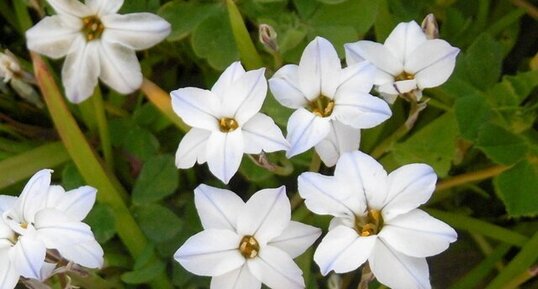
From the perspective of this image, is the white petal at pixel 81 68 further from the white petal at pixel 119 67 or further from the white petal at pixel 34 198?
the white petal at pixel 34 198

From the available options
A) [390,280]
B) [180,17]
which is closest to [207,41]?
[180,17]

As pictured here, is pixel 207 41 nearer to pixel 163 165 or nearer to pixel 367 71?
pixel 163 165

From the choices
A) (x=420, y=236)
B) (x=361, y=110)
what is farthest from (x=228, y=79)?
(x=420, y=236)

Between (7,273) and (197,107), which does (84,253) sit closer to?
(7,273)

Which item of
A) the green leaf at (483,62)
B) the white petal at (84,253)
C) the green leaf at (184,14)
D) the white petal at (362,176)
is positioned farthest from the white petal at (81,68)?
the green leaf at (483,62)

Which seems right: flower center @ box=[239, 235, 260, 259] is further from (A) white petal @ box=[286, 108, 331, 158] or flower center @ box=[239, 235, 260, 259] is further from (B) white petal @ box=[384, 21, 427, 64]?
(B) white petal @ box=[384, 21, 427, 64]

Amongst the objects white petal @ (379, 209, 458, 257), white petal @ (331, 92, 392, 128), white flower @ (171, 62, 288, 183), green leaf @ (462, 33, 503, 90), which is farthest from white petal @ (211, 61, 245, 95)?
green leaf @ (462, 33, 503, 90)
